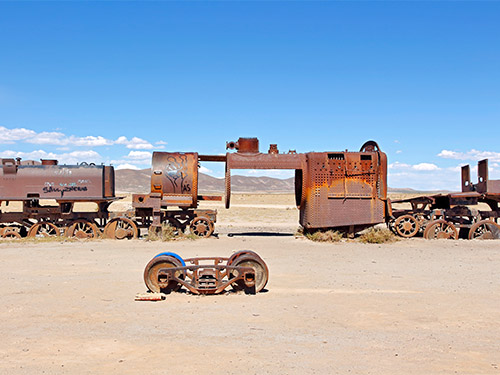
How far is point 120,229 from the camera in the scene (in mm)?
17500

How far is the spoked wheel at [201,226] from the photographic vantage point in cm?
1775

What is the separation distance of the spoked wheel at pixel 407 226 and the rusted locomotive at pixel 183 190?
70 centimetres

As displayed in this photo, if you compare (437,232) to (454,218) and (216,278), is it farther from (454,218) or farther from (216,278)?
(216,278)

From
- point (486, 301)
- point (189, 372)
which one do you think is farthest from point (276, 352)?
point (486, 301)

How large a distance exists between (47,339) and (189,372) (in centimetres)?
210

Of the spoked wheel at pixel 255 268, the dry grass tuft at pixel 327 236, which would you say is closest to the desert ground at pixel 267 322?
the spoked wheel at pixel 255 268

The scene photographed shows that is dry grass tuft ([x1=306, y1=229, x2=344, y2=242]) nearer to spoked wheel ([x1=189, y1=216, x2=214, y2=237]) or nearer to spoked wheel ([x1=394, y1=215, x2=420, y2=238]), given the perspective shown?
spoked wheel ([x1=394, y1=215, x2=420, y2=238])

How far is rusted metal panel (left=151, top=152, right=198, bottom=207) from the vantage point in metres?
17.5

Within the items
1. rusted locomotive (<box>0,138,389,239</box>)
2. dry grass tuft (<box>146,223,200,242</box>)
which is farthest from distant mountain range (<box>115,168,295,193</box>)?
dry grass tuft (<box>146,223,200,242</box>)

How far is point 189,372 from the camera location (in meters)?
4.59

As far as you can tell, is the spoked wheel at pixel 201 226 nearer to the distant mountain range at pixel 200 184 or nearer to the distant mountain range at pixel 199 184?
the distant mountain range at pixel 200 184

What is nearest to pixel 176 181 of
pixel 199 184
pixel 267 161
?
pixel 267 161

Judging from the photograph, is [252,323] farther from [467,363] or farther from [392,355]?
[467,363]

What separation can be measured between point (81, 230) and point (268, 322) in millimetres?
13215
